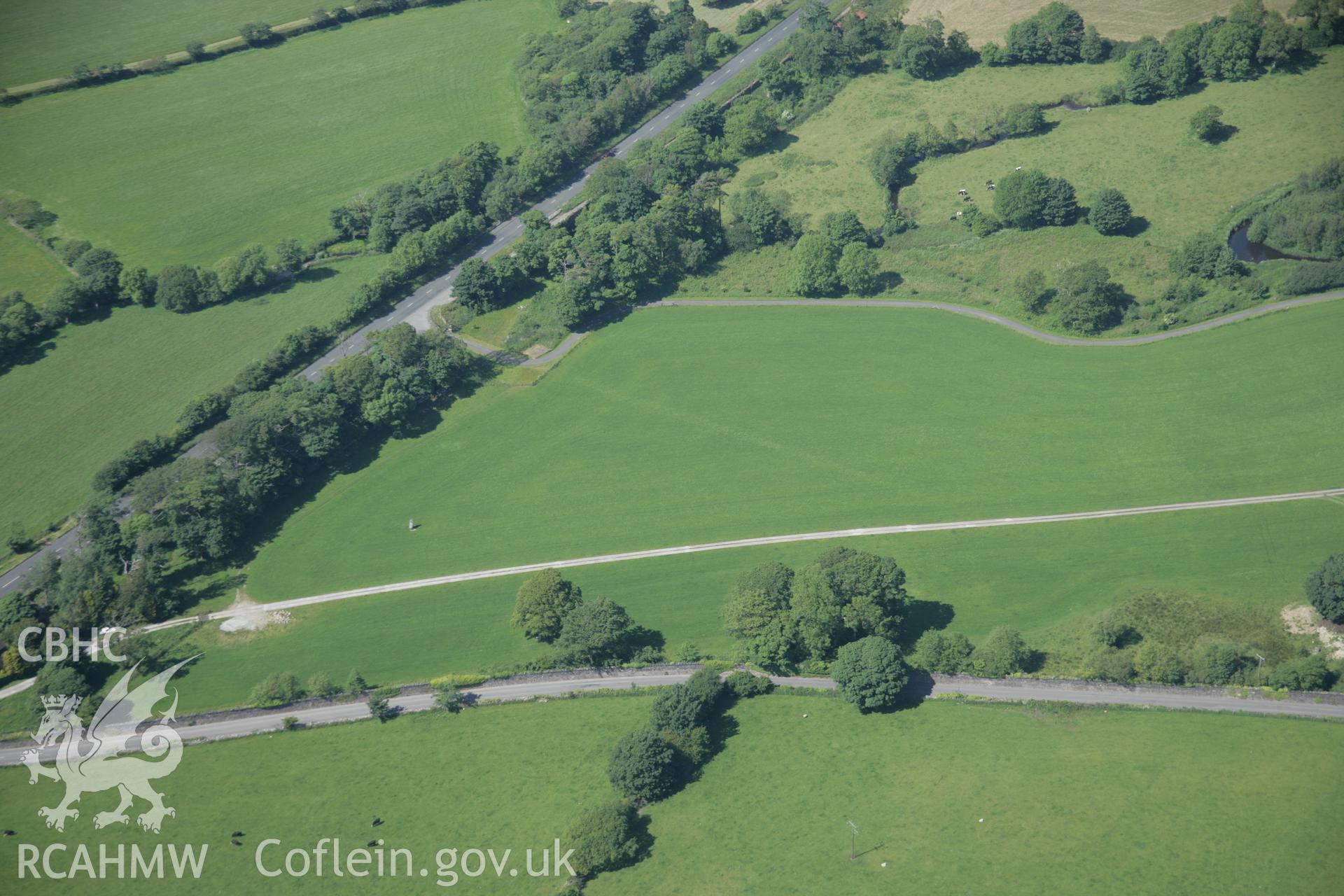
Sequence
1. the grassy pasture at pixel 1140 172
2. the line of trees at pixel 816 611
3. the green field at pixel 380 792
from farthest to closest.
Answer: the grassy pasture at pixel 1140 172 → the line of trees at pixel 816 611 → the green field at pixel 380 792

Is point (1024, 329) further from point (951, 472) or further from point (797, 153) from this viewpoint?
point (797, 153)

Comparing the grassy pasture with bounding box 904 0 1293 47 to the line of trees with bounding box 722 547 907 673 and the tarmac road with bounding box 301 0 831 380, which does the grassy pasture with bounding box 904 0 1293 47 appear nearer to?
the tarmac road with bounding box 301 0 831 380

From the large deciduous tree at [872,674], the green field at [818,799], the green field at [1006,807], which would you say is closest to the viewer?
the green field at [1006,807]

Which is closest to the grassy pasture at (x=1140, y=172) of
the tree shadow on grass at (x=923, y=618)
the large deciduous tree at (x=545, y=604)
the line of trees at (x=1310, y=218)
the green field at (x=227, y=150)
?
the line of trees at (x=1310, y=218)

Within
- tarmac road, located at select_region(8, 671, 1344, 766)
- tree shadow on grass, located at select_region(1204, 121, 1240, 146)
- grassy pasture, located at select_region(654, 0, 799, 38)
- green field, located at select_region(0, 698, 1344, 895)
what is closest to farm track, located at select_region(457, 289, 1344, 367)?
tree shadow on grass, located at select_region(1204, 121, 1240, 146)

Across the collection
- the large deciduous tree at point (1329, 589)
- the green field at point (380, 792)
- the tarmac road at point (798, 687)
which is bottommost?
the green field at point (380, 792)

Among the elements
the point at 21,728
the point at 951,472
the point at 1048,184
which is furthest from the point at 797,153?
the point at 21,728

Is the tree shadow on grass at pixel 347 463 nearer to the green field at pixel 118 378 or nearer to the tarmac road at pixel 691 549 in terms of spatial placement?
the tarmac road at pixel 691 549
